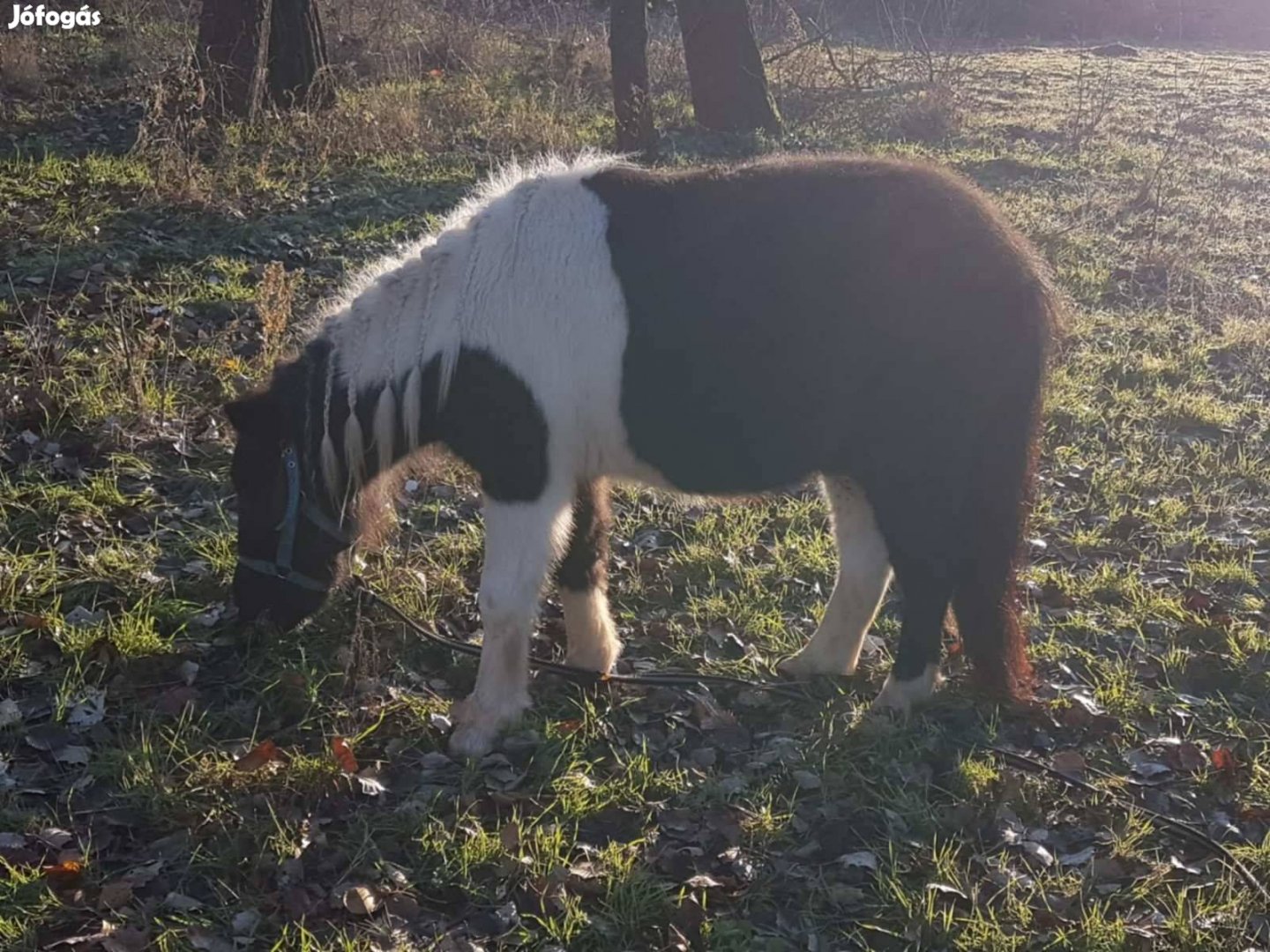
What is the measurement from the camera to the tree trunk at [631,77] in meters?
10.2

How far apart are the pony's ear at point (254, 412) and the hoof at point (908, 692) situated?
7.82ft

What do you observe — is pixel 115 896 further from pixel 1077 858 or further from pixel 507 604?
pixel 1077 858

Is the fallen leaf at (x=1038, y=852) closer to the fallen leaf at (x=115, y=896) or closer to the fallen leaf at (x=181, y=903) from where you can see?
the fallen leaf at (x=181, y=903)

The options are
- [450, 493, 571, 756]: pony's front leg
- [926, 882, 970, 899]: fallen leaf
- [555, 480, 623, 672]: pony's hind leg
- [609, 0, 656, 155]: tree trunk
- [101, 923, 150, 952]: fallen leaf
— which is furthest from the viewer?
[609, 0, 656, 155]: tree trunk

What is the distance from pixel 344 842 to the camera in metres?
3.26

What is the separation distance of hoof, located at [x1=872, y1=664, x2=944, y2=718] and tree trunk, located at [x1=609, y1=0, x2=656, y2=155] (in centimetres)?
727

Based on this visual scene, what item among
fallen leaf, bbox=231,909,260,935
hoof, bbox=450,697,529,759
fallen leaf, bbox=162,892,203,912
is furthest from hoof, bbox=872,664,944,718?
fallen leaf, bbox=162,892,203,912

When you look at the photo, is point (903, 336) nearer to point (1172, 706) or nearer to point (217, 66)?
point (1172, 706)

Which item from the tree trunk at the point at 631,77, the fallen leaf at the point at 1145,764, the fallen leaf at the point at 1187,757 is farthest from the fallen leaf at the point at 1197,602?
the tree trunk at the point at 631,77

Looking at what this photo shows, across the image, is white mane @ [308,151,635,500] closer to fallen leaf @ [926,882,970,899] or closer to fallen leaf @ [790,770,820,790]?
fallen leaf @ [790,770,820,790]

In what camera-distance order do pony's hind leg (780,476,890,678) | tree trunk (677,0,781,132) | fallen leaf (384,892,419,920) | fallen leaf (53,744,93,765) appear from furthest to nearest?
tree trunk (677,0,781,132)
pony's hind leg (780,476,890,678)
fallen leaf (53,744,93,765)
fallen leaf (384,892,419,920)

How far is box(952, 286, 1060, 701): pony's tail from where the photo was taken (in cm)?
361

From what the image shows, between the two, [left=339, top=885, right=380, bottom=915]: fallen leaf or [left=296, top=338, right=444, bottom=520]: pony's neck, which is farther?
[left=296, top=338, right=444, bottom=520]: pony's neck

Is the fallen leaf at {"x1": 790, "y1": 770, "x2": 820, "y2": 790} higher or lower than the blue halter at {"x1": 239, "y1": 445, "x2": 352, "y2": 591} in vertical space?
lower
